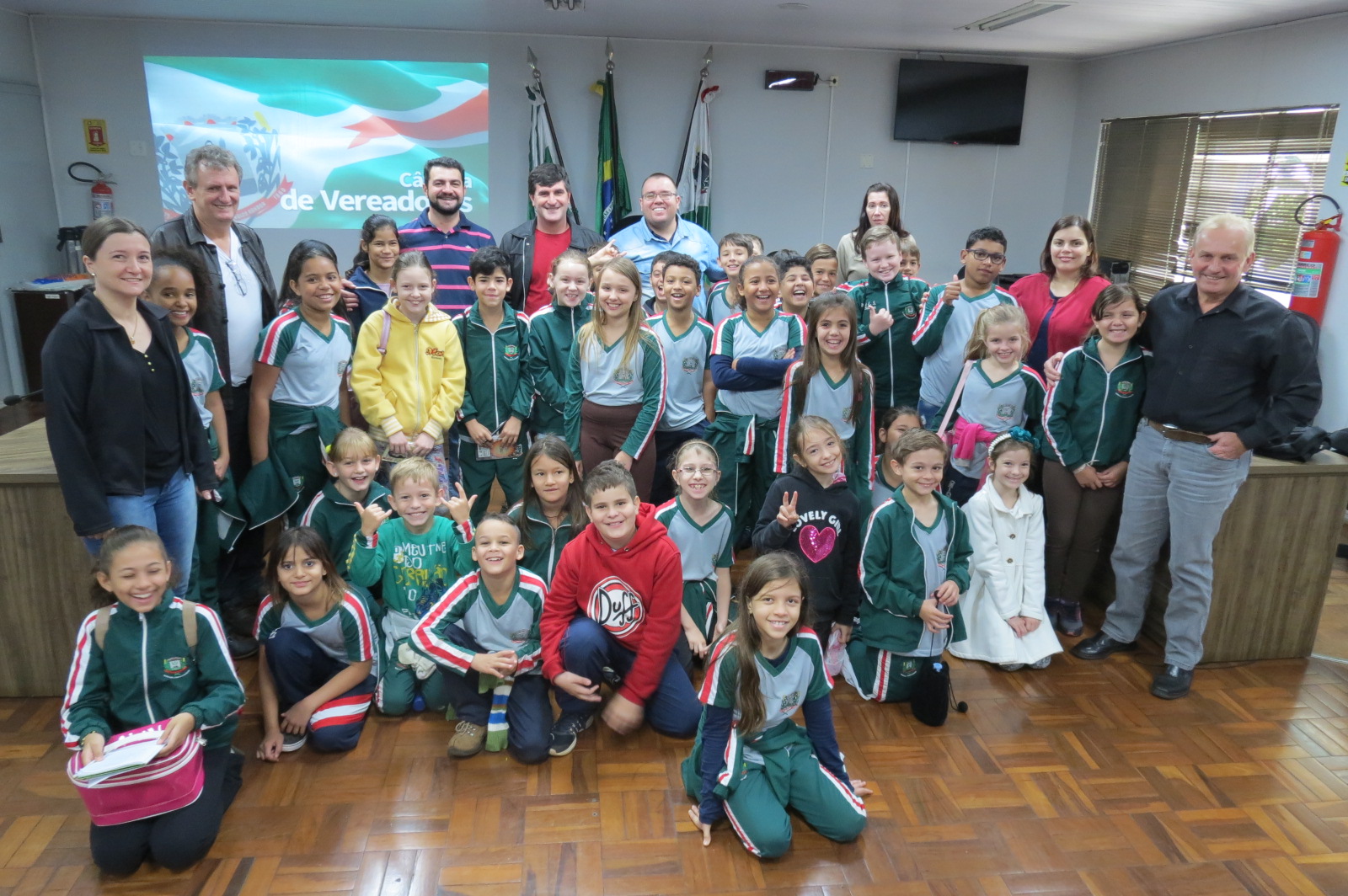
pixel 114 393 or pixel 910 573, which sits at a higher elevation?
pixel 114 393

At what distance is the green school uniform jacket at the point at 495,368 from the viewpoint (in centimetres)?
340

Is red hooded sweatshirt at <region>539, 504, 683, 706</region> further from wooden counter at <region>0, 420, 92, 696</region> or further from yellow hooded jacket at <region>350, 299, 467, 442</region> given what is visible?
wooden counter at <region>0, 420, 92, 696</region>

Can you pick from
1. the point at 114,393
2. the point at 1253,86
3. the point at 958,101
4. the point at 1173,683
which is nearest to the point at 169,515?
the point at 114,393

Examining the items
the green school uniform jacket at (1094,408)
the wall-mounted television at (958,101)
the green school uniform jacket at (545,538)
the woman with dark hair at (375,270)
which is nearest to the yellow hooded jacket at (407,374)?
the woman with dark hair at (375,270)

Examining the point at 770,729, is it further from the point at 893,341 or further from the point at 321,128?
the point at 321,128

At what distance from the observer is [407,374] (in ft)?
10.6

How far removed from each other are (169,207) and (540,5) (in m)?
3.41

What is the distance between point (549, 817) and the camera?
230 cm

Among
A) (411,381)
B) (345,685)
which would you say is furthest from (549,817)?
(411,381)

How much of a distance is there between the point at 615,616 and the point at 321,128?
5581 millimetres

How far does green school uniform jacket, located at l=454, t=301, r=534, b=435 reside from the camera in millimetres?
3396

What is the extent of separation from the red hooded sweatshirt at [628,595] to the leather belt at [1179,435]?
173 cm

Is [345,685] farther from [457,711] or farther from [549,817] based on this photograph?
[549,817]

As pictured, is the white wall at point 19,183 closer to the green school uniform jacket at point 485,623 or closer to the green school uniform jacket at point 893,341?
the green school uniform jacket at point 485,623
